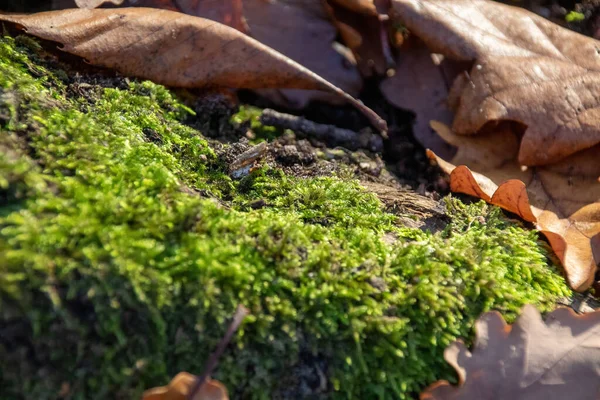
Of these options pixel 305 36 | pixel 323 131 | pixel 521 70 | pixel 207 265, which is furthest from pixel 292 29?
pixel 207 265

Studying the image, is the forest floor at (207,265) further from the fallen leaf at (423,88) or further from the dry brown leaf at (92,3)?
the fallen leaf at (423,88)

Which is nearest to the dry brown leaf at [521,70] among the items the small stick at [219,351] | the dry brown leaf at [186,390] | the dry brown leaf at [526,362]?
the dry brown leaf at [526,362]

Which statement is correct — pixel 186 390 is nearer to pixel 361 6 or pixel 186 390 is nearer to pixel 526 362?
pixel 526 362

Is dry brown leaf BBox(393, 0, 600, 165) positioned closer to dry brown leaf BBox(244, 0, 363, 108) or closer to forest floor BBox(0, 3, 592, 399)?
dry brown leaf BBox(244, 0, 363, 108)

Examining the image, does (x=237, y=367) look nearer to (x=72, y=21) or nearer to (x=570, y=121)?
(x=72, y=21)

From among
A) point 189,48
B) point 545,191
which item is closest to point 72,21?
point 189,48

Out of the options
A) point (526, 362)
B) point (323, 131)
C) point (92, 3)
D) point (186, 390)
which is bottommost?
point (526, 362)

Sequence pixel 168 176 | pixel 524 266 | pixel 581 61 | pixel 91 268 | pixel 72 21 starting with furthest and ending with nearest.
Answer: pixel 581 61
pixel 72 21
pixel 524 266
pixel 168 176
pixel 91 268
